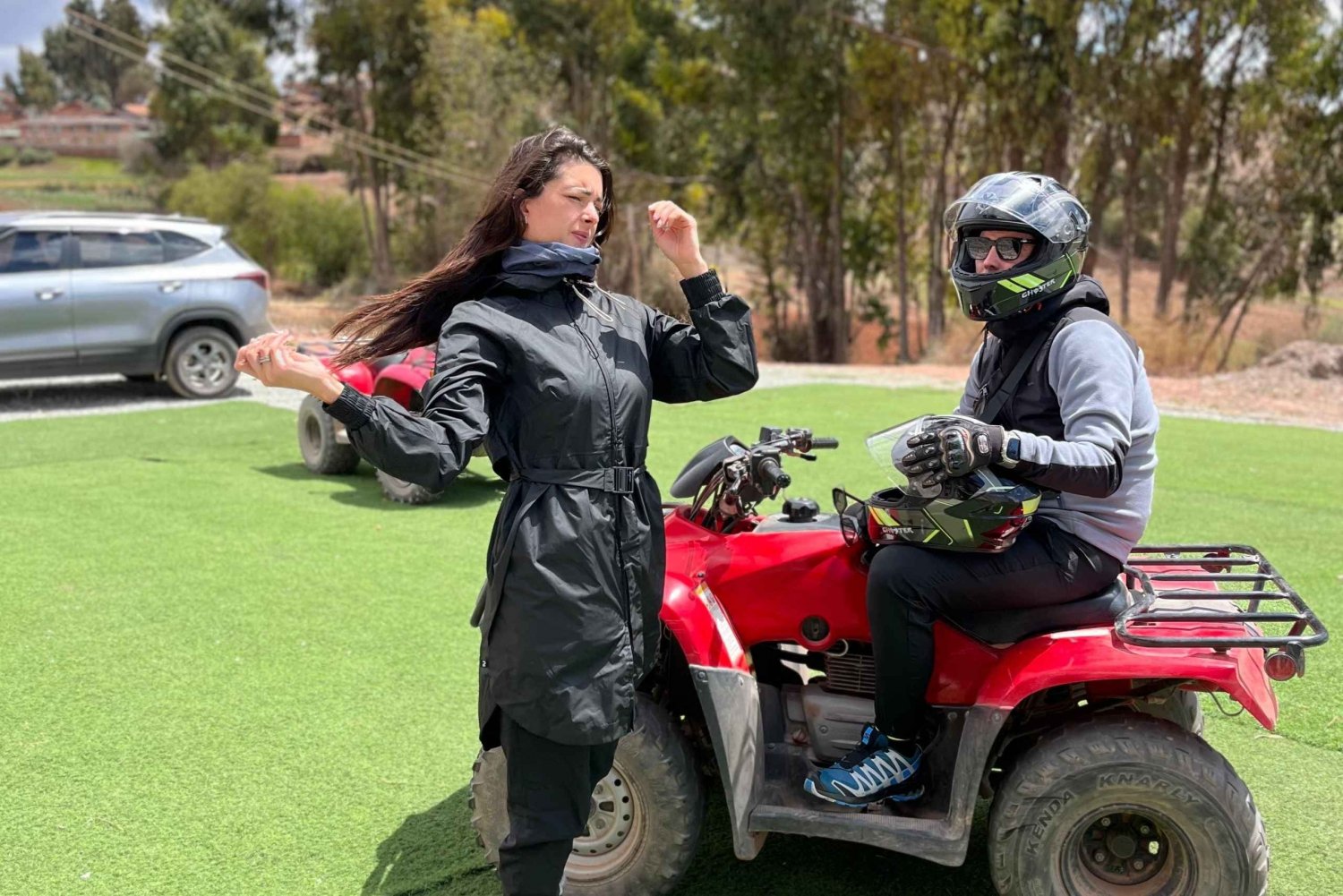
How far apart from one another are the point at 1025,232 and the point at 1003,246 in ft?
0.21

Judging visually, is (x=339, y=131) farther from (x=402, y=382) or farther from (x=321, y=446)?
(x=402, y=382)

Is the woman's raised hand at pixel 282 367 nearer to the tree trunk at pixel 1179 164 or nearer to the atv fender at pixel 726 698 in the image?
the atv fender at pixel 726 698

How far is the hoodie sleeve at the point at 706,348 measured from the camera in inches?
107

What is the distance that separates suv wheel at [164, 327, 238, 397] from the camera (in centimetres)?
1235

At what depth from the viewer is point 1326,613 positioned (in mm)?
5566

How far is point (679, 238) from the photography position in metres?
2.74

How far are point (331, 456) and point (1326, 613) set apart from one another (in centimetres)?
627

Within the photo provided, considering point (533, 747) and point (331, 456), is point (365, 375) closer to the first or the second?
point (331, 456)

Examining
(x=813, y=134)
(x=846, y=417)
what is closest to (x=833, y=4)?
(x=813, y=134)

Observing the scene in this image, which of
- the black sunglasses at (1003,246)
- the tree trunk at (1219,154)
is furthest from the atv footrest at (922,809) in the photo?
the tree trunk at (1219,154)

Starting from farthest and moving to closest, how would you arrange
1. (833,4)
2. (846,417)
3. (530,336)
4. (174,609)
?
(833,4) → (846,417) → (174,609) → (530,336)

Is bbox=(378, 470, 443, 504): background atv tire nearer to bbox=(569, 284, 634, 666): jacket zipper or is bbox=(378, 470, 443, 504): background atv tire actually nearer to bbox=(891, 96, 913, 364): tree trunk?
bbox=(569, 284, 634, 666): jacket zipper

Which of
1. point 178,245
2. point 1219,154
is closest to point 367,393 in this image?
point 178,245

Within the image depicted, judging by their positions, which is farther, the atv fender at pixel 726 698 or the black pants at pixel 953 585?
the atv fender at pixel 726 698
